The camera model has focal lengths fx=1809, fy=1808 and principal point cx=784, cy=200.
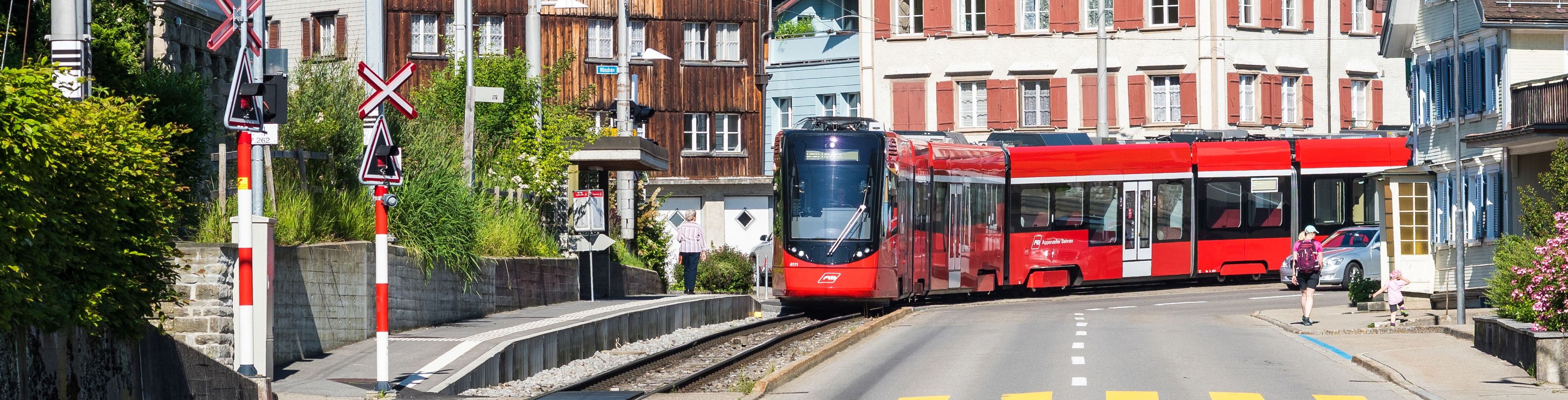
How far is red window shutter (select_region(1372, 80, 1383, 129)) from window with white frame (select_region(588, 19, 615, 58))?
2204cm

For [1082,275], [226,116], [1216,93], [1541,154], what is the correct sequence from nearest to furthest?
1. [226,116]
2. [1541,154]
3. [1082,275]
4. [1216,93]

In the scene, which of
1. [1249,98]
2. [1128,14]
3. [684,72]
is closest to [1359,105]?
[1249,98]

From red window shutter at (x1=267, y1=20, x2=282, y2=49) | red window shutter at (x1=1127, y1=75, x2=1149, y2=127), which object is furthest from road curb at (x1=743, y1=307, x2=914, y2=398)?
red window shutter at (x1=267, y1=20, x2=282, y2=49)

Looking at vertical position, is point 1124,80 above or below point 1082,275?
above

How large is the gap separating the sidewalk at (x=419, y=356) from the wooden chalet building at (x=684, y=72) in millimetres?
28183

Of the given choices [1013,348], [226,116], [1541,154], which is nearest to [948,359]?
[1013,348]

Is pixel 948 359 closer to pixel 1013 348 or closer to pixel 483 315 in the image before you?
pixel 1013 348

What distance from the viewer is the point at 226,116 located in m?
12.9

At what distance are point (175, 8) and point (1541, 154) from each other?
20.6 meters

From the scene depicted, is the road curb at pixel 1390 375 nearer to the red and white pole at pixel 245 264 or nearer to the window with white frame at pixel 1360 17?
the red and white pole at pixel 245 264

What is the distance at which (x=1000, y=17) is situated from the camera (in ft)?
168

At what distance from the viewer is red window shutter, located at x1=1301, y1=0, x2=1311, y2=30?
167ft

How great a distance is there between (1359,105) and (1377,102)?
60cm

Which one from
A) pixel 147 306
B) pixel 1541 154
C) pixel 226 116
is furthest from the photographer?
pixel 1541 154
